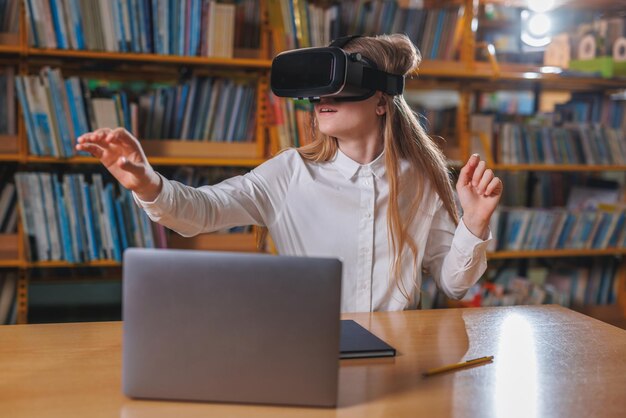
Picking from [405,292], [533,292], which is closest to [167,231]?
[405,292]

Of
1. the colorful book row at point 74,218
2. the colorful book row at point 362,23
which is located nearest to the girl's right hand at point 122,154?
the colorful book row at point 74,218

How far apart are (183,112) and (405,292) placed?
1.57 metres

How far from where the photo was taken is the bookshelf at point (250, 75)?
273cm

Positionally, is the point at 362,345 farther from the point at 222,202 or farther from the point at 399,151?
the point at 399,151

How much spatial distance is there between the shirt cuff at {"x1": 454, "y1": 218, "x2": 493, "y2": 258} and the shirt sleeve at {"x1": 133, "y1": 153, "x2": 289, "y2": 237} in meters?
0.45

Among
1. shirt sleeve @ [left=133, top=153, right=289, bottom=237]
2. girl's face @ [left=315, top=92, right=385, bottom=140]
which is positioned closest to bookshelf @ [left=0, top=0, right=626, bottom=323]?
shirt sleeve @ [left=133, top=153, right=289, bottom=237]

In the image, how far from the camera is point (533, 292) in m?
3.43

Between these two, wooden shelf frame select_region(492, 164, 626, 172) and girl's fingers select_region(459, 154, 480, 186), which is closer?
girl's fingers select_region(459, 154, 480, 186)

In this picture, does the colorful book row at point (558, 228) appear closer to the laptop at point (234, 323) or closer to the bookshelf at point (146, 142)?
the bookshelf at point (146, 142)

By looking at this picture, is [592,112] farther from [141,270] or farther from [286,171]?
[141,270]

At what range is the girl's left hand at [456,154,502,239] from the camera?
1409 millimetres

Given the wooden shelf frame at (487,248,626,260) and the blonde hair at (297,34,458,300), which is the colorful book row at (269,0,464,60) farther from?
the blonde hair at (297,34,458,300)

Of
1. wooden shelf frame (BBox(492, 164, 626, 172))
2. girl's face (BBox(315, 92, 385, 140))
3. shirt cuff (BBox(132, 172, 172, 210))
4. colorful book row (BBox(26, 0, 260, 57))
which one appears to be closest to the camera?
shirt cuff (BBox(132, 172, 172, 210))

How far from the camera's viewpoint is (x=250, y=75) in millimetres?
3109
